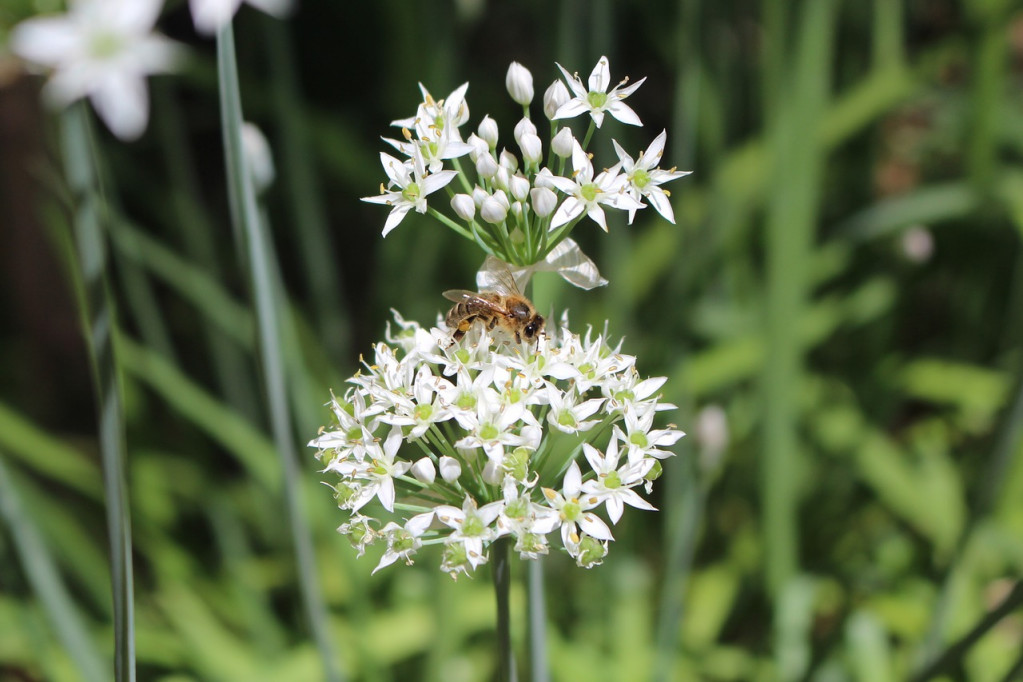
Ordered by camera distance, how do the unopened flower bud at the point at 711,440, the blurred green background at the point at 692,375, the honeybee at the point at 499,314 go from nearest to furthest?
the honeybee at the point at 499,314
the unopened flower bud at the point at 711,440
the blurred green background at the point at 692,375

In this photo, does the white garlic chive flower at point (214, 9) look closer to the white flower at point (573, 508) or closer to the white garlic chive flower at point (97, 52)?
the white garlic chive flower at point (97, 52)

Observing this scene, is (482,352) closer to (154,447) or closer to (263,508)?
(263,508)

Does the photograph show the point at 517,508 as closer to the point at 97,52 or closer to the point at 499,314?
the point at 499,314

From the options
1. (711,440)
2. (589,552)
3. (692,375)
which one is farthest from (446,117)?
(692,375)

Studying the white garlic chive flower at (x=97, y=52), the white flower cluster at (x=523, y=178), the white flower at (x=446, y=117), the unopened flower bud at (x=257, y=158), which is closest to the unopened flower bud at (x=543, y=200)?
the white flower cluster at (x=523, y=178)

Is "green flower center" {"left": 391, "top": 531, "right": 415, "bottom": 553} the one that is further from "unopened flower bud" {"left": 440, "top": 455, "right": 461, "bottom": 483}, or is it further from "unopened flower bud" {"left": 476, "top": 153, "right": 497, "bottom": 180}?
"unopened flower bud" {"left": 476, "top": 153, "right": 497, "bottom": 180}
